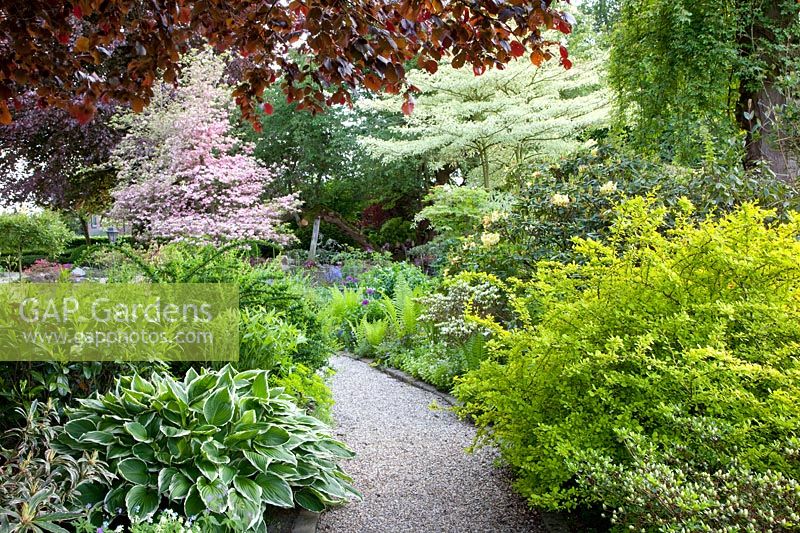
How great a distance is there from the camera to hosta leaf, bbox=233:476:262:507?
2197 mm

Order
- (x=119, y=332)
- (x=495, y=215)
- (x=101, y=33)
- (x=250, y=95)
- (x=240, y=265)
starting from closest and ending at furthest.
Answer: (x=119, y=332)
(x=101, y=33)
(x=250, y=95)
(x=240, y=265)
(x=495, y=215)

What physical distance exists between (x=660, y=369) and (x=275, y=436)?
4.92ft

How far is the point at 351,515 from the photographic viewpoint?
2648 millimetres

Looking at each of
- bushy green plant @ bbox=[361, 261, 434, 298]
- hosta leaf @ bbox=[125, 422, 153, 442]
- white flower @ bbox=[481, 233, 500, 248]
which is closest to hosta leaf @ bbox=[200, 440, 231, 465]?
hosta leaf @ bbox=[125, 422, 153, 442]

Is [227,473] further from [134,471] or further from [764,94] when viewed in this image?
[764,94]

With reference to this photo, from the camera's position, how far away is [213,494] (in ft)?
6.89

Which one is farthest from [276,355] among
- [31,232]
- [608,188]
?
[31,232]

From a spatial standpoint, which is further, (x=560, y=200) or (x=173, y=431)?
(x=560, y=200)

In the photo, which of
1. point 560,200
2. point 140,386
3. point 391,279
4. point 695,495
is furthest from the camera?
point 391,279

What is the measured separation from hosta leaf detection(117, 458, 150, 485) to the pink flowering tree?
23.8ft

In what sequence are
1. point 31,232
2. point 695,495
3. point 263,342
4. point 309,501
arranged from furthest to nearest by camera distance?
point 31,232 → point 263,342 → point 309,501 → point 695,495

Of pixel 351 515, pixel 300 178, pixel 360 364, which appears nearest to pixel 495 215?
pixel 360 364

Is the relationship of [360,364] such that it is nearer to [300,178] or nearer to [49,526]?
[49,526]

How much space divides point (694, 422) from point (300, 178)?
14.8 m
